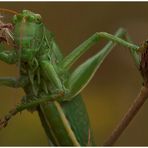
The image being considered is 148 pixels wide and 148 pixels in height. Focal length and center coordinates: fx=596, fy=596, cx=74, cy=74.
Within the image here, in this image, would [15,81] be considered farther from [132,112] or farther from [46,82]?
[132,112]

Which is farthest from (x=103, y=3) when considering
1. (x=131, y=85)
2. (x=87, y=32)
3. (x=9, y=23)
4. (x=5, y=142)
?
(x=9, y=23)

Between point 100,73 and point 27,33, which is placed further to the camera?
point 100,73

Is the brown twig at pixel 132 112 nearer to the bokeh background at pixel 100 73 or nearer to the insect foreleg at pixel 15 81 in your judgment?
the insect foreleg at pixel 15 81

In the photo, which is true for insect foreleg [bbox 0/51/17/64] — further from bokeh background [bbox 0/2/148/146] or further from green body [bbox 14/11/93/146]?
bokeh background [bbox 0/2/148/146]

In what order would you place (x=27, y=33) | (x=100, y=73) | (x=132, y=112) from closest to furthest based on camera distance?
1. (x=132, y=112)
2. (x=27, y=33)
3. (x=100, y=73)

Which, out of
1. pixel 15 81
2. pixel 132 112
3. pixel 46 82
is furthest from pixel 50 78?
pixel 132 112

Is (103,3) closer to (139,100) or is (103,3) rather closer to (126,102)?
(126,102)

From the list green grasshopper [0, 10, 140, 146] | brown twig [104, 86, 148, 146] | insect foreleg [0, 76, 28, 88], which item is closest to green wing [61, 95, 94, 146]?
green grasshopper [0, 10, 140, 146]

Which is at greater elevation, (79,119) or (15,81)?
(15,81)
